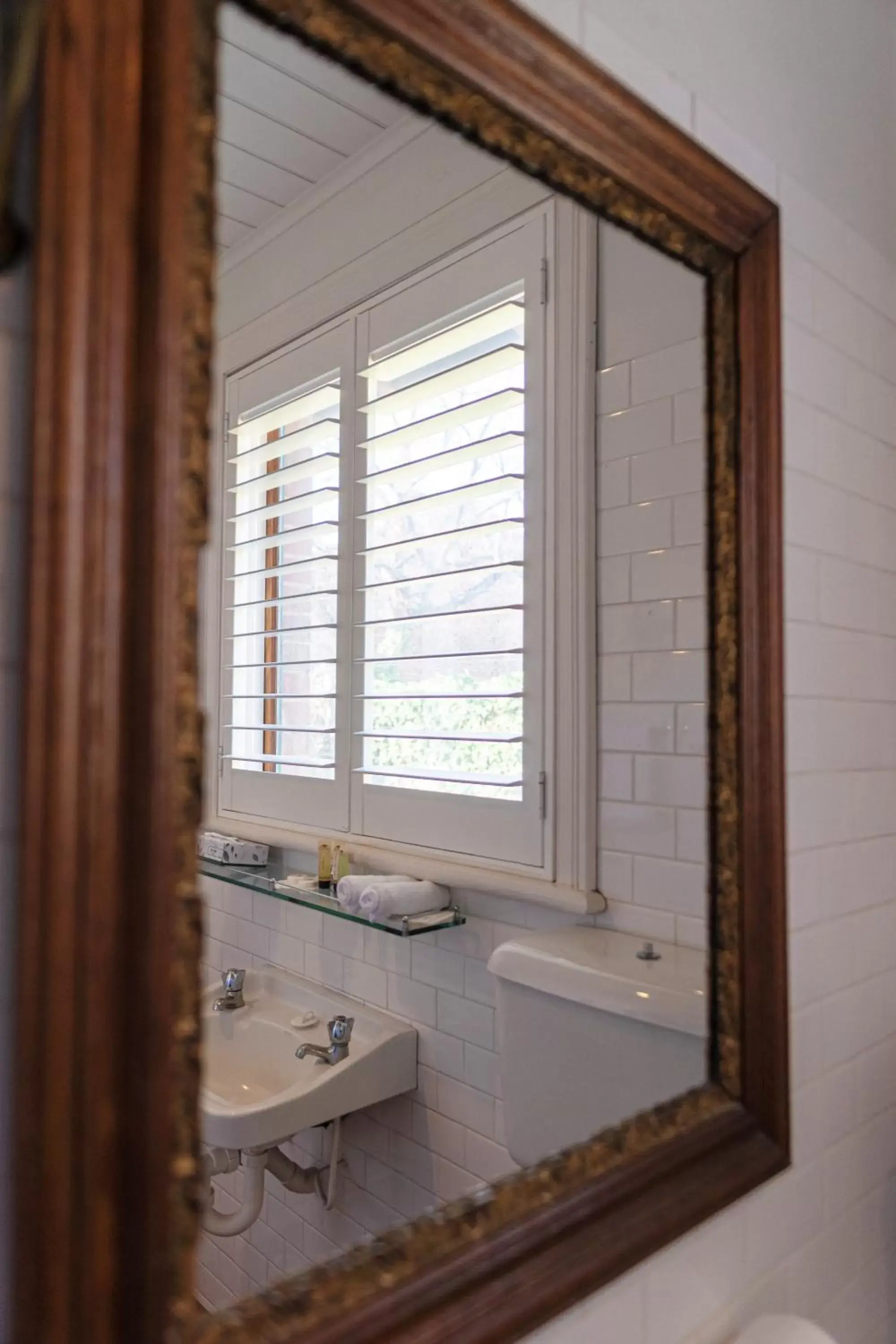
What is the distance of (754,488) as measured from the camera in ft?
3.36

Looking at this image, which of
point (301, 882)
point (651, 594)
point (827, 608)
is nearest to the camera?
point (301, 882)

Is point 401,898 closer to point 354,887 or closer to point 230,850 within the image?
point 354,887

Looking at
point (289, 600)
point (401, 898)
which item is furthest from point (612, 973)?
point (289, 600)

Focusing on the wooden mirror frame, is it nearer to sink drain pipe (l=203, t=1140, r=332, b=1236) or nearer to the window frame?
sink drain pipe (l=203, t=1140, r=332, b=1236)

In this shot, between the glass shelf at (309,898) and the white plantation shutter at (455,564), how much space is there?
0.22 feet

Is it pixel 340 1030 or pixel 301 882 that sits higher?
pixel 301 882

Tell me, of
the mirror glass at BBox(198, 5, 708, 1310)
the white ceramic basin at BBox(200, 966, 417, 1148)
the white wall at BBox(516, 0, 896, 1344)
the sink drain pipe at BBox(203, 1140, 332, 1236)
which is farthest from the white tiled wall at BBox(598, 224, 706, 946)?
the sink drain pipe at BBox(203, 1140, 332, 1236)

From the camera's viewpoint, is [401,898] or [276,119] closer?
[276,119]

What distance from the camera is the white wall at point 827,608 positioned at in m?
0.99

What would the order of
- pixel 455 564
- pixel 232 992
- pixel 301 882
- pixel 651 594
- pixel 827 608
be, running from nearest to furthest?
pixel 232 992 < pixel 301 882 < pixel 455 564 < pixel 651 594 < pixel 827 608

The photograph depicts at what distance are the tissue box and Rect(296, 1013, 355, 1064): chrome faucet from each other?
0.16 meters

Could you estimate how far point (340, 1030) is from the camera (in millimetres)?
741

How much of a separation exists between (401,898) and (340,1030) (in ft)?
0.38

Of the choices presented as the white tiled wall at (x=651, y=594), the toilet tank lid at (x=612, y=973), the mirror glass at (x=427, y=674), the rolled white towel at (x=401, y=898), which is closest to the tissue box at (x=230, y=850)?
the mirror glass at (x=427, y=674)
